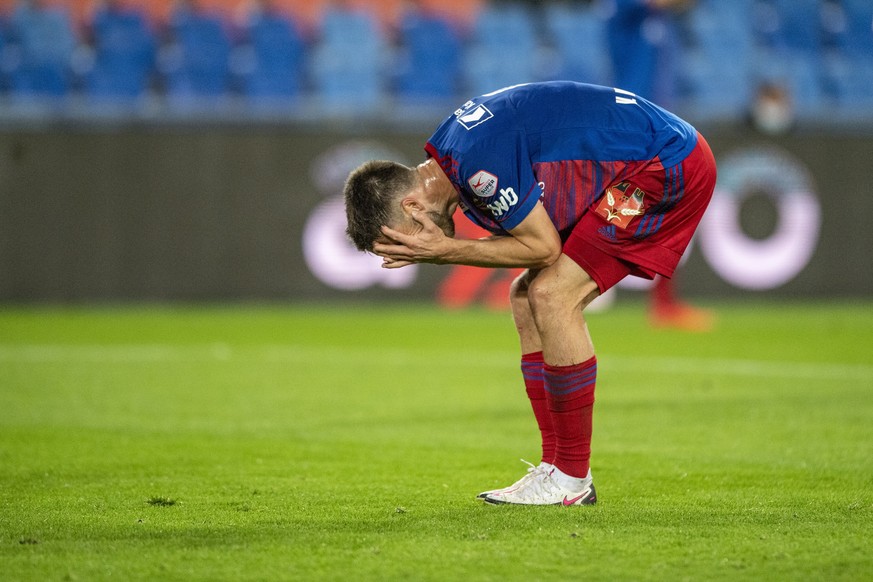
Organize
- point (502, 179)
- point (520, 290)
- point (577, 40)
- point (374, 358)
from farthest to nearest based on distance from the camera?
point (577, 40) → point (374, 358) → point (520, 290) → point (502, 179)

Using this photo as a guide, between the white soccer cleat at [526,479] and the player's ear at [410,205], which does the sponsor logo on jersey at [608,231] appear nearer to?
the player's ear at [410,205]

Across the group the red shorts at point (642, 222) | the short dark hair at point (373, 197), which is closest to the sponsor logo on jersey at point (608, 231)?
the red shorts at point (642, 222)

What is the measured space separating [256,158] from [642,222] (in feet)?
32.2

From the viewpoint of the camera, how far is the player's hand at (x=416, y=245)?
13.8ft

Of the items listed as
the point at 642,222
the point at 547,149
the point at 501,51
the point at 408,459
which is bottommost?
the point at 408,459

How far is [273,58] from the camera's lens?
15.4 m

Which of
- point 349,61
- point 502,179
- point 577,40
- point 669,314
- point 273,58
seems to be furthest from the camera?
point 577,40

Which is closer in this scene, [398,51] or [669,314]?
[669,314]

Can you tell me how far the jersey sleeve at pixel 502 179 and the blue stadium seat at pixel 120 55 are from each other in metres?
11.5

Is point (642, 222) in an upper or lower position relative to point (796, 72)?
lower

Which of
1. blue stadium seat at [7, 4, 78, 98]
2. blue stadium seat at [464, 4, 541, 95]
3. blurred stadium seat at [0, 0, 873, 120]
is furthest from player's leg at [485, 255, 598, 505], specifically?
blue stadium seat at [7, 4, 78, 98]

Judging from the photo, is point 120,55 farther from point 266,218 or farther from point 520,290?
point 520,290

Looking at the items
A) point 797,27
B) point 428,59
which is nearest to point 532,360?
point 428,59

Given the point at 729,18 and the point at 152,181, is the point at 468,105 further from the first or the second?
the point at 729,18
